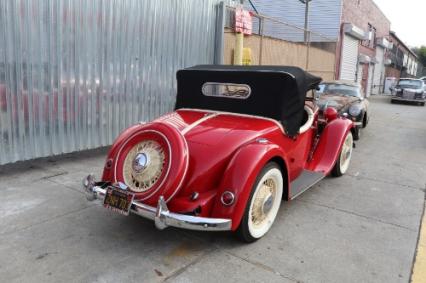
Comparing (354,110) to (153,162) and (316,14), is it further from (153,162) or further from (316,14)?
(316,14)

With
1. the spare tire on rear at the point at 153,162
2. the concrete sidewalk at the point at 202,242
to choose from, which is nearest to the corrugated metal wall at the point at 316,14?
the concrete sidewalk at the point at 202,242

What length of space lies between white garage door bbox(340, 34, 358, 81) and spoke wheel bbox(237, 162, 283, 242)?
64.9 ft

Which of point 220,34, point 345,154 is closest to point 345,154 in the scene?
point 345,154

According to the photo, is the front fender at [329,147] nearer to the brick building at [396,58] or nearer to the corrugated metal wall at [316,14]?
the corrugated metal wall at [316,14]

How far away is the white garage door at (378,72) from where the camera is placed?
32.8 m

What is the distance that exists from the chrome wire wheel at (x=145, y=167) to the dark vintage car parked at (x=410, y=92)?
70.2 feet

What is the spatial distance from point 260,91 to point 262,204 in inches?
51.3

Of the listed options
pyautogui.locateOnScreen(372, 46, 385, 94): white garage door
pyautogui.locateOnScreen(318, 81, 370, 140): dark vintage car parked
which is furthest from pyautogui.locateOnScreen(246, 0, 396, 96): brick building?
pyautogui.locateOnScreen(318, 81, 370, 140): dark vintage car parked

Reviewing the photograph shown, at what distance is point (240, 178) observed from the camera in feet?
10.6

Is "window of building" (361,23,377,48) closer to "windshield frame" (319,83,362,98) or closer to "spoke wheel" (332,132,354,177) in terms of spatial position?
"windshield frame" (319,83,362,98)

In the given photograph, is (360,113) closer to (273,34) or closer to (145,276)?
(273,34)

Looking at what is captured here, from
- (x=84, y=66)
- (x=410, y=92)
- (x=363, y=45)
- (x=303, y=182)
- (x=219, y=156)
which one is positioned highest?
(x=363, y=45)

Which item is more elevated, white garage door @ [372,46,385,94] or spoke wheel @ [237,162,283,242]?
white garage door @ [372,46,385,94]

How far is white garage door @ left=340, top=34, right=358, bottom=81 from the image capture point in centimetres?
2203
